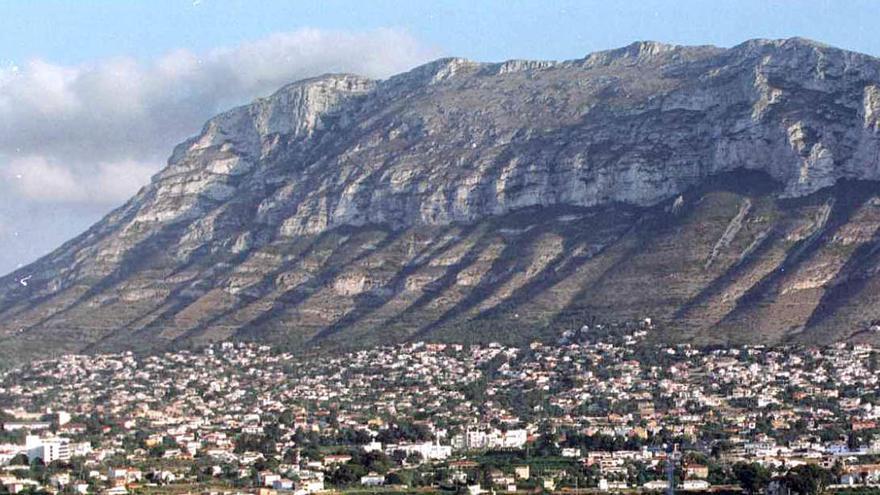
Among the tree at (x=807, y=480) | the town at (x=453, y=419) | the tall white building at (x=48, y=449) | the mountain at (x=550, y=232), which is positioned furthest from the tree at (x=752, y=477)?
the mountain at (x=550, y=232)

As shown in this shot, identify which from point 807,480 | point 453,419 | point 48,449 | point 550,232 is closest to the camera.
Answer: point 807,480

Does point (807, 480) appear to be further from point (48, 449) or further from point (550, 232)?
point (550, 232)

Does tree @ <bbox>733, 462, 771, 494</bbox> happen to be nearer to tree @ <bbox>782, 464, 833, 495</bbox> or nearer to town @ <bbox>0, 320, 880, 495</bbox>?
town @ <bbox>0, 320, 880, 495</bbox>

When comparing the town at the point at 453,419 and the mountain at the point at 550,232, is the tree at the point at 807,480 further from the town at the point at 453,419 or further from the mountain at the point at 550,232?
the mountain at the point at 550,232

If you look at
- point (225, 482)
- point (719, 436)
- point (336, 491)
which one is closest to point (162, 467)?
point (225, 482)

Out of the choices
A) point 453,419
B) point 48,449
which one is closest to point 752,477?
point 48,449
